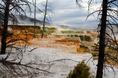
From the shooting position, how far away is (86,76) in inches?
917

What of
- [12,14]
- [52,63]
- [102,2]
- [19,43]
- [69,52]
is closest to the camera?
[102,2]

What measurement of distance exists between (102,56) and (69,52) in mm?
14000

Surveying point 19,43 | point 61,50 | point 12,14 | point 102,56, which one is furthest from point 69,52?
point 102,56

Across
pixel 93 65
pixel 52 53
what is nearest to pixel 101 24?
Result: pixel 93 65

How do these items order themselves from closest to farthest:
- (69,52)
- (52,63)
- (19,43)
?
(52,63) → (19,43) → (69,52)

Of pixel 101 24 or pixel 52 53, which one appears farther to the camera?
pixel 52 53

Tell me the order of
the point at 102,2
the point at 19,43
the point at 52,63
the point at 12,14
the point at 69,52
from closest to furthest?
the point at 102,2
the point at 12,14
the point at 52,63
the point at 19,43
the point at 69,52

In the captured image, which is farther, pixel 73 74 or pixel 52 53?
pixel 52 53

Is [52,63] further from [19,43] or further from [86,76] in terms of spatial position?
[86,76]

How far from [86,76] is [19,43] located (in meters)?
11.2

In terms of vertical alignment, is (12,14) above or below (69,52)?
above

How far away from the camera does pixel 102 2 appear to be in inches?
876

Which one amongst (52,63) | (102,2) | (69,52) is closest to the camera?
(102,2)

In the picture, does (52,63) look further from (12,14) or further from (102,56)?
(102,56)
